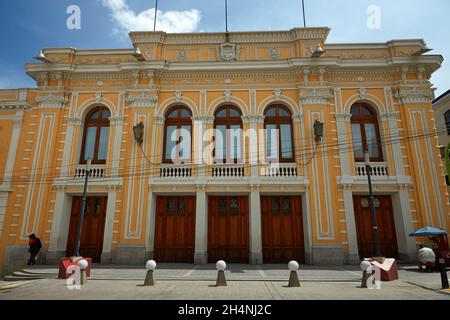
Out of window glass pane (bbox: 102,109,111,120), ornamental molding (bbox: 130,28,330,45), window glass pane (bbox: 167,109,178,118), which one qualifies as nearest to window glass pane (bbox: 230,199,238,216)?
window glass pane (bbox: 167,109,178,118)

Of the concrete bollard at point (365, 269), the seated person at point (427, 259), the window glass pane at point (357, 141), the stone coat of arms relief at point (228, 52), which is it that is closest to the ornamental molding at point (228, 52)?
the stone coat of arms relief at point (228, 52)

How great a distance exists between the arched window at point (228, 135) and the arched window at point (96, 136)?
588 centimetres

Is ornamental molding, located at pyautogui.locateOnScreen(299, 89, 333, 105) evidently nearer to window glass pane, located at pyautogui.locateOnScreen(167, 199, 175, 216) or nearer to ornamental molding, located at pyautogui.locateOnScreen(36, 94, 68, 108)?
window glass pane, located at pyautogui.locateOnScreen(167, 199, 175, 216)

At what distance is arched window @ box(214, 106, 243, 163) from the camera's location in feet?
43.7

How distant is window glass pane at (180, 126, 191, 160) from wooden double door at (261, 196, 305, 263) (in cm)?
440

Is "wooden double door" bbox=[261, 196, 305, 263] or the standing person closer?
the standing person

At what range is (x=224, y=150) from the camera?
13.5 m

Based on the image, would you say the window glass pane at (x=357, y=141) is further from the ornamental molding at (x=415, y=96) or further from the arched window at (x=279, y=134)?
the arched window at (x=279, y=134)

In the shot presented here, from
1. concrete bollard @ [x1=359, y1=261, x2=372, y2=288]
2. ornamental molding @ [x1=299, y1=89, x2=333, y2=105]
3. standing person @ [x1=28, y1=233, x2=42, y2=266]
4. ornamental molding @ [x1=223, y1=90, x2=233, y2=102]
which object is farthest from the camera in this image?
ornamental molding @ [x1=223, y1=90, x2=233, y2=102]

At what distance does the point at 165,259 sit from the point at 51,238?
5.41 meters

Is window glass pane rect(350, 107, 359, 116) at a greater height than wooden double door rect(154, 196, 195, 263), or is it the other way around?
window glass pane rect(350, 107, 359, 116)

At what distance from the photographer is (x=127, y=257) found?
39.1 feet

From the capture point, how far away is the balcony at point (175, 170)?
42.9 ft

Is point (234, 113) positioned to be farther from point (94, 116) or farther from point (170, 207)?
point (94, 116)
